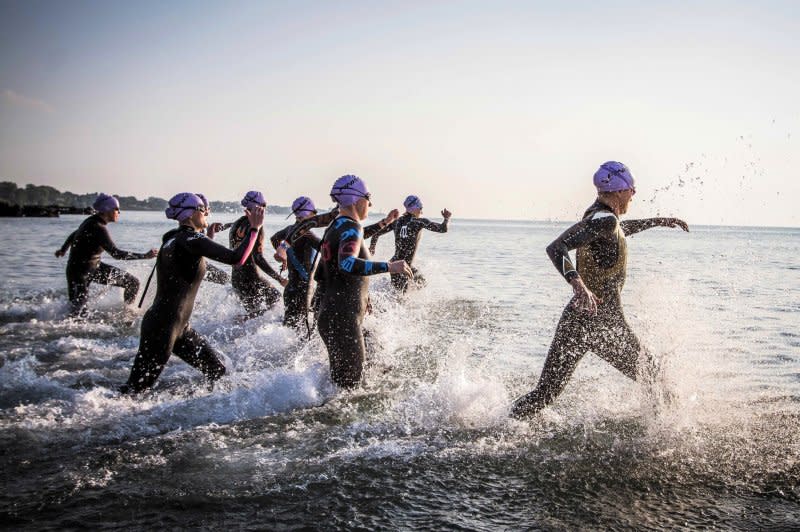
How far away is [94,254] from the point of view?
11633mm

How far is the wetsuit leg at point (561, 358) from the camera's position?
17.0 feet

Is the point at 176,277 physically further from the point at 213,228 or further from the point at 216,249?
the point at 213,228

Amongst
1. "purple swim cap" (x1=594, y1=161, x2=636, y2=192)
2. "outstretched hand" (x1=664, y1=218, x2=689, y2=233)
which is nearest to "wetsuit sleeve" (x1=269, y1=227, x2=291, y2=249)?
"purple swim cap" (x1=594, y1=161, x2=636, y2=192)

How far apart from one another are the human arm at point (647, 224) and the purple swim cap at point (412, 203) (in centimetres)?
825

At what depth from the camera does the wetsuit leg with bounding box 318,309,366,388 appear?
238 inches

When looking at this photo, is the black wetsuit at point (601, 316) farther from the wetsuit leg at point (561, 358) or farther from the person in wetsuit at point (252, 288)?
the person in wetsuit at point (252, 288)

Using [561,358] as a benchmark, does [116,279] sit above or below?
below

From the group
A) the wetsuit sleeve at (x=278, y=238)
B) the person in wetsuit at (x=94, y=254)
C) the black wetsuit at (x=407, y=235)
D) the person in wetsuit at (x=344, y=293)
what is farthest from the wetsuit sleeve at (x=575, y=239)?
the black wetsuit at (x=407, y=235)

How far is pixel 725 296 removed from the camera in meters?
16.2

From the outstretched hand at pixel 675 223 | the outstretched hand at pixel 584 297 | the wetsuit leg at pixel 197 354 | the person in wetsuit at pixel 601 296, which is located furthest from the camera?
the wetsuit leg at pixel 197 354

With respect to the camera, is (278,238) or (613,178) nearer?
(613,178)

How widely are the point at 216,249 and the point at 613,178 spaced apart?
143 inches

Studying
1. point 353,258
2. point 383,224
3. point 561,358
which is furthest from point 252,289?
point 561,358

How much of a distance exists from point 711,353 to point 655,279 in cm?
351
